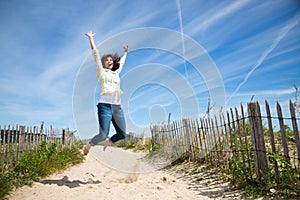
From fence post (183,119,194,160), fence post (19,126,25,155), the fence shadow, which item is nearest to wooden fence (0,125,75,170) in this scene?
fence post (19,126,25,155)

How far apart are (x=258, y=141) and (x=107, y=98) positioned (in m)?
2.73

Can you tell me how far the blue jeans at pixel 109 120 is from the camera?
4602 mm

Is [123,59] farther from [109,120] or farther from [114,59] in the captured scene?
[109,120]

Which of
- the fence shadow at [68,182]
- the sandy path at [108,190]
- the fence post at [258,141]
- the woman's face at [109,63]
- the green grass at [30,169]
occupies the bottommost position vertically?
the sandy path at [108,190]

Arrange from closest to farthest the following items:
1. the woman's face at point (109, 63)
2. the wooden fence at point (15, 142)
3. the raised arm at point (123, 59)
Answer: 1. the woman's face at point (109, 63)
2. the raised arm at point (123, 59)
3. the wooden fence at point (15, 142)

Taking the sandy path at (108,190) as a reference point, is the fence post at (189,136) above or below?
above

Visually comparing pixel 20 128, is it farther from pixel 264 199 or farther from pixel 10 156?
pixel 264 199

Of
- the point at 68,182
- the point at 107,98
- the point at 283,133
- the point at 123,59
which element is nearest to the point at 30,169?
the point at 68,182

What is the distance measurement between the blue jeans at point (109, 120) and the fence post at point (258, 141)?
236cm

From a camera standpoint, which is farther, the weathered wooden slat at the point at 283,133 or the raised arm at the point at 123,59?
the raised arm at the point at 123,59

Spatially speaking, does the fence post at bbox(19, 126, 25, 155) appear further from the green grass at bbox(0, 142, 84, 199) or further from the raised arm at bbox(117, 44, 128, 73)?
the raised arm at bbox(117, 44, 128, 73)

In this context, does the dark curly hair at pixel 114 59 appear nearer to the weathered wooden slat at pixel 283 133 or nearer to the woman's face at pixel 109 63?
the woman's face at pixel 109 63

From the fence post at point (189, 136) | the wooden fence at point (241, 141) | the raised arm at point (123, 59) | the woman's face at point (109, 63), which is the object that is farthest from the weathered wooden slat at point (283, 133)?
the fence post at point (189, 136)

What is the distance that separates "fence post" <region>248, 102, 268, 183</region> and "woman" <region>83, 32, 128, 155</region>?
2.37m
